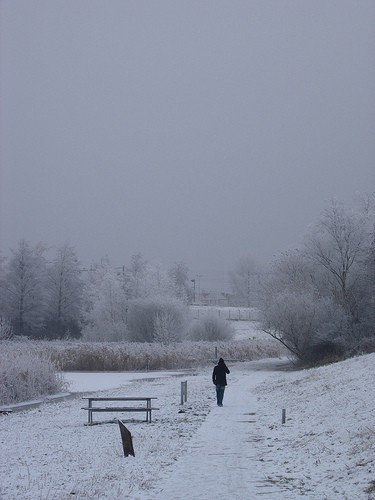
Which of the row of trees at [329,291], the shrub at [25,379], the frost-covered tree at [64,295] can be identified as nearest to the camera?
the shrub at [25,379]

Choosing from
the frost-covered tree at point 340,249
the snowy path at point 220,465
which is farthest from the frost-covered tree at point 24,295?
the snowy path at point 220,465

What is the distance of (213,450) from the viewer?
15172 mm

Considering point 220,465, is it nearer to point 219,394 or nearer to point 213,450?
point 213,450

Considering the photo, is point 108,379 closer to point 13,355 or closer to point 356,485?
point 13,355

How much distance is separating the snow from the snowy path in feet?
0.07

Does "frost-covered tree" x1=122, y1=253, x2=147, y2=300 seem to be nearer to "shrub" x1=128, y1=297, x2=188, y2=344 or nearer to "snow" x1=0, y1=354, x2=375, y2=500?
"shrub" x1=128, y1=297, x2=188, y2=344

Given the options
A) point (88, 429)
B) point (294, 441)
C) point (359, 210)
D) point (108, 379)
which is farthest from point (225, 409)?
point (359, 210)

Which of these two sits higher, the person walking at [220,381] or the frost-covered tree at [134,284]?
the frost-covered tree at [134,284]

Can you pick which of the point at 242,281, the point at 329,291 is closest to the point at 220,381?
the point at 329,291

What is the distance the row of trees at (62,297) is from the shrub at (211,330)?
3.42m

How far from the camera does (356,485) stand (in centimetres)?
1082

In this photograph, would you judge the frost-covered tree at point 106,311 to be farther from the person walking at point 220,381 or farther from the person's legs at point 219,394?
the person's legs at point 219,394

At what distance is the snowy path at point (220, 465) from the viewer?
36.1ft

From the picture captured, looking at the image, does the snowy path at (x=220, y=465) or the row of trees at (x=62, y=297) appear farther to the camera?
the row of trees at (x=62, y=297)
